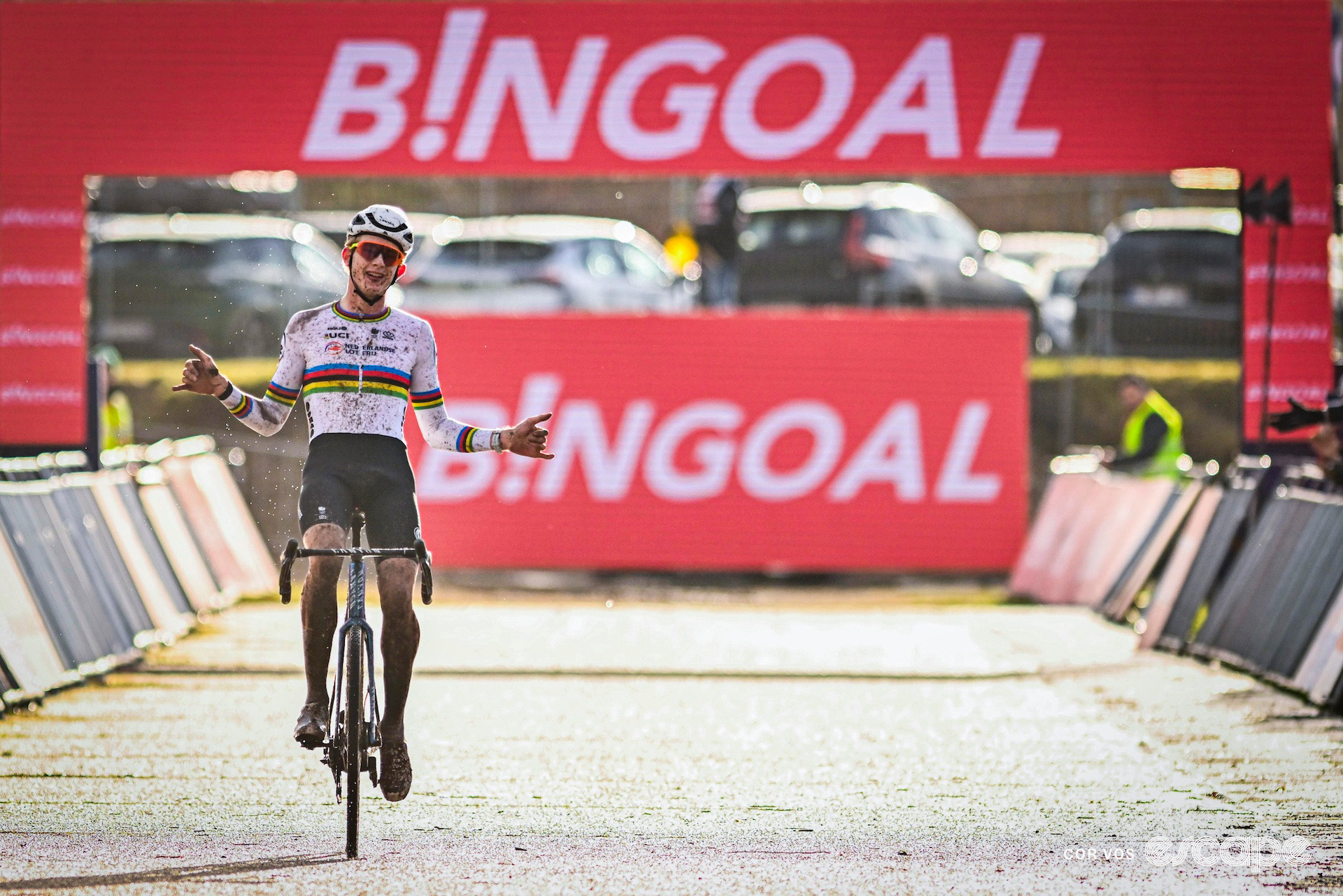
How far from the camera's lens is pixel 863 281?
66.6 ft

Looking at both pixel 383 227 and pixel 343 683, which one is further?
pixel 383 227

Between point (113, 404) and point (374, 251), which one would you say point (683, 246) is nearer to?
point (113, 404)

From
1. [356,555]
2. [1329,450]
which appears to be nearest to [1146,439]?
[1329,450]

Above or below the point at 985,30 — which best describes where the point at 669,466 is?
below

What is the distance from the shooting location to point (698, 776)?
27.3 feet

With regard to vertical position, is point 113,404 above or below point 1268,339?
below

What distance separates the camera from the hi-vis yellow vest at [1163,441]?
15.9 meters

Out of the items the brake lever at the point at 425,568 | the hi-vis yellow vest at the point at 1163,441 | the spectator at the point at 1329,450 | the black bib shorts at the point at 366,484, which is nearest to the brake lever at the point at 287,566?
the black bib shorts at the point at 366,484

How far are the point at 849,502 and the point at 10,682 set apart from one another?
840cm

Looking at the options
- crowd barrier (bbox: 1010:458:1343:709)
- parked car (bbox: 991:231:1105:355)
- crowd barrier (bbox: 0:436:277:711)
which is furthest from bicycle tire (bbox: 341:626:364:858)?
parked car (bbox: 991:231:1105:355)

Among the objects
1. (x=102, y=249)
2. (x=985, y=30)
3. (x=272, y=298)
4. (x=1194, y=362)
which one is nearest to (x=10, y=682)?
(x=985, y=30)

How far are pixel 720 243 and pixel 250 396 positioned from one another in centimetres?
1348

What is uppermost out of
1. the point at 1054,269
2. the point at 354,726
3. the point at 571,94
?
the point at 571,94

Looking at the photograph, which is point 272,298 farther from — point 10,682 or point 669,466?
point 10,682
